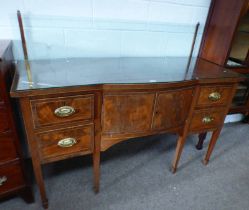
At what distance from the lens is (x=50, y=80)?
0.98 meters

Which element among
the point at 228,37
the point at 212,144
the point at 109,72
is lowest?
the point at 212,144

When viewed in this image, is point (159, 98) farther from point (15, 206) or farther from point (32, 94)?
point (15, 206)

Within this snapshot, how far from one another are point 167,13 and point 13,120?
130 cm

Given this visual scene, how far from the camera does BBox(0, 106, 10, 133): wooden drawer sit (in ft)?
3.13

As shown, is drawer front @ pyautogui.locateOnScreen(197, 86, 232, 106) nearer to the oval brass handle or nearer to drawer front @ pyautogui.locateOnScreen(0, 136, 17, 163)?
the oval brass handle

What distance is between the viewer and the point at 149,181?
151cm

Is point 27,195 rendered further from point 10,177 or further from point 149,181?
point 149,181

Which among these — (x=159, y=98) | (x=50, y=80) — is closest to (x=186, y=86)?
(x=159, y=98)

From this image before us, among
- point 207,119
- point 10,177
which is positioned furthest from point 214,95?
point 10,177

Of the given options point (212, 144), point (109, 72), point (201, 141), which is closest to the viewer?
point (109, 72)

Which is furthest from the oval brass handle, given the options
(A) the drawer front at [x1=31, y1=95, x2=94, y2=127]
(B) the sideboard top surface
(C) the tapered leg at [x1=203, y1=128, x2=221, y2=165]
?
(C) the tapered leg at [x1=203, y1=128, x2=221, y2=165]

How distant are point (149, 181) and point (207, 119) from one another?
0.63 metres

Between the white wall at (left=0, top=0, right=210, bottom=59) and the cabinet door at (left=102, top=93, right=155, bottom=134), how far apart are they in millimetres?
587

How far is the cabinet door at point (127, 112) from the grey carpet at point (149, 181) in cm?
51
